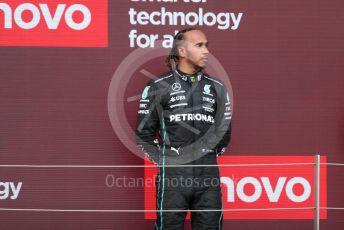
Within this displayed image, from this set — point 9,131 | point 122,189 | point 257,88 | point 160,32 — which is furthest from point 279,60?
point 9,131

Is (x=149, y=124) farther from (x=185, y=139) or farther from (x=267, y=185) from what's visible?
(x=267, y=185)

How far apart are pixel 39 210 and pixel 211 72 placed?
4.99ft

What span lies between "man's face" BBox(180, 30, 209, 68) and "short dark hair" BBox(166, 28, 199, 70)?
0.15ft

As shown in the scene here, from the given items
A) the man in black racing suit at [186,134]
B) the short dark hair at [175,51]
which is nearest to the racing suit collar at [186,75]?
the man in black racing suit at [186,134]

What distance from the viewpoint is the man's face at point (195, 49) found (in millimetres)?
3947

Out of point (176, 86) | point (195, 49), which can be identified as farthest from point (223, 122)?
point (195, 49)

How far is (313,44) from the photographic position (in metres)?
4.52

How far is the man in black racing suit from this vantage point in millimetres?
3797

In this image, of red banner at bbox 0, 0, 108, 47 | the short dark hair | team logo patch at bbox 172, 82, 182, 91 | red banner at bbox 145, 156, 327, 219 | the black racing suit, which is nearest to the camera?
the black racing suit

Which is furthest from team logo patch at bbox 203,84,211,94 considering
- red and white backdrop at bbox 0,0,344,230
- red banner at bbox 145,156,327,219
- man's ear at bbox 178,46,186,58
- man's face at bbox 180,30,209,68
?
red banner at bbox 145,156,327,219

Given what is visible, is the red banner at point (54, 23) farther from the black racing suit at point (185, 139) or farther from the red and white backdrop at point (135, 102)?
the black racing suit at point (185, 139)

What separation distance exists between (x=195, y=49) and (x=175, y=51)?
7.8 inches

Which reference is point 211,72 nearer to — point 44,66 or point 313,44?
point 313,44

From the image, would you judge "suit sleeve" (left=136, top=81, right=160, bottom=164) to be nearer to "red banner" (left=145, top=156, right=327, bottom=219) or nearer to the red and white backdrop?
the red and white backdrop
